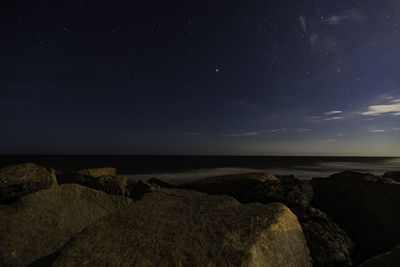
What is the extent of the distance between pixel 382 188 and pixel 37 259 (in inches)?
132

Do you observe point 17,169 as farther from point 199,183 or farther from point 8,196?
point 199,183

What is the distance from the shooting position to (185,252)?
1385mm

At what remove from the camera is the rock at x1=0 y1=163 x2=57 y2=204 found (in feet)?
8.39

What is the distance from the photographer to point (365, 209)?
7.73 ft

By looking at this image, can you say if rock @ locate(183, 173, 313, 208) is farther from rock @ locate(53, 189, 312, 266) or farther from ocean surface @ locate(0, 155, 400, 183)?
ocean surface @ locate(0, 155, 400, 183)

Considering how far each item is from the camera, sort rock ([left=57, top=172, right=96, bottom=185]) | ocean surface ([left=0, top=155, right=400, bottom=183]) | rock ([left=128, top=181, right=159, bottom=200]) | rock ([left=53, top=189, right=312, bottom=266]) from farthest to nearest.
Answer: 1. ocean surface ([left=0, top=155, right=400, bottom=183])
2. rock ([left=57, top=172, right=96, bottom=185])
3. rock ([left=128, top=181, right=159, bottom=200])
4. rock ([left=53, top=189, right=312, bottom=266])

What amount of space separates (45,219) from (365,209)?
3277 millimetres

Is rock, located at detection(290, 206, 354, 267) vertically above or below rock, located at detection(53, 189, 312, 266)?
below

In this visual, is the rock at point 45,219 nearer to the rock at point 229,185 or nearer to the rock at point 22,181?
the rock at point 22,181

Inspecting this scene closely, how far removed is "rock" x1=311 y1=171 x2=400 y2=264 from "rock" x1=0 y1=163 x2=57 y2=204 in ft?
11.4

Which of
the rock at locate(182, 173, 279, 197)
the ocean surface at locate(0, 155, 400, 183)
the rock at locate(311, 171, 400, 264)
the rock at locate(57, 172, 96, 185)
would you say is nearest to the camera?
the rock at locate(311, 171, 400, 264)

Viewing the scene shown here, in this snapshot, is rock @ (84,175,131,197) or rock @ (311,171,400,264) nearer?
rock @ (311,171,400,264)

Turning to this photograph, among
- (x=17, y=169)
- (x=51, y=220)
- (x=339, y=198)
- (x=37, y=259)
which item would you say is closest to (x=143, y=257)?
(x=37, y=259)

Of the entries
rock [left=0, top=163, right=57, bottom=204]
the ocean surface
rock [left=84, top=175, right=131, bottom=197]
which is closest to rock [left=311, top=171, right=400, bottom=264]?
rock [left=84, top=175, right=131, bottom=197]
